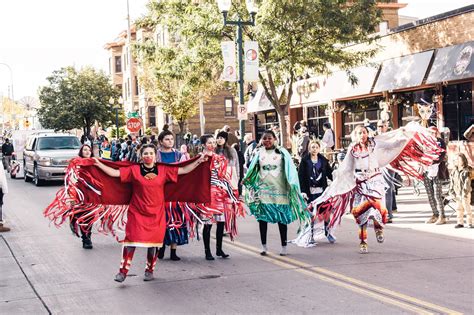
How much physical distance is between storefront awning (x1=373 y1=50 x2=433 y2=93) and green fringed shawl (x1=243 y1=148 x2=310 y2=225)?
15.2 metres

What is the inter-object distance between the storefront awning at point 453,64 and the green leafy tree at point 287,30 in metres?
2.81

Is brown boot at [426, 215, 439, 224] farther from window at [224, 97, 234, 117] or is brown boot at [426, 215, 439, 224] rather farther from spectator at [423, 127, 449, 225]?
window at [224, 97, 234, 117]

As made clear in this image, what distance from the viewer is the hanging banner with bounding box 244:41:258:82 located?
21.8 meters

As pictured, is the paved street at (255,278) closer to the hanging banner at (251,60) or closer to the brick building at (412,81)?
the brick building at (412,81)

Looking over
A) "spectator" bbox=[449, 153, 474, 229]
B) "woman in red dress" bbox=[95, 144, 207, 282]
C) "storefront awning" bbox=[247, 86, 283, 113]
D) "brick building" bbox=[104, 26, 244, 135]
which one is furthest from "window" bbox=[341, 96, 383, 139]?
"woman in red dress" bbox=[95, 144, 207, 282]

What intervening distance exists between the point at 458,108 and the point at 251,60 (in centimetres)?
707

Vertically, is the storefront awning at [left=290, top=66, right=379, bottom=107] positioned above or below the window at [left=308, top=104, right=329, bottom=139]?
above

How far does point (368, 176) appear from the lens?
10055mm

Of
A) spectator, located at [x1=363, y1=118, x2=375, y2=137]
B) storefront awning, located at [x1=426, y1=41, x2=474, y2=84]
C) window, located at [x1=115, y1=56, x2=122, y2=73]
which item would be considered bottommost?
spectator, located at [x1=363, y1=118, x2=375, y2=137]

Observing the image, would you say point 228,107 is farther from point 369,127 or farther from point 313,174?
point 313,174

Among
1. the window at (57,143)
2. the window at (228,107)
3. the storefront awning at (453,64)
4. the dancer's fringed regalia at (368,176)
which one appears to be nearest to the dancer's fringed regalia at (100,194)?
the dancer's fringed regalia at (368,176)

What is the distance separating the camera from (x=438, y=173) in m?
12.5

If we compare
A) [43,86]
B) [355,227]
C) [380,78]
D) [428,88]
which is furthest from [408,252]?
[43,86]

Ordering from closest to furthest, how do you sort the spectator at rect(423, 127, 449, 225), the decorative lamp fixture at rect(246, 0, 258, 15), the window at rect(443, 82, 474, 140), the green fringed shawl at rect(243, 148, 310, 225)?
the green fringed shawl at rect(243, 148, 310, 225) → the spectator at rect(423, 127, 449, 225) → the decorative lamp fixture at rect(246, 0, 258, 15) → the window at rect(443, 82, 474, 140)
